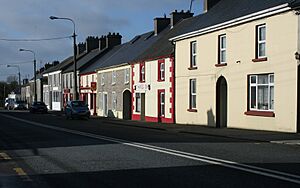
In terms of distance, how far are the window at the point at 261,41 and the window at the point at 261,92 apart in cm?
108

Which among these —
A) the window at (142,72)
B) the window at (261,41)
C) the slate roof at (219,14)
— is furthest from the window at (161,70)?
the window at (261,41)

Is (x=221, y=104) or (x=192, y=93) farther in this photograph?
(x=192, y=93)

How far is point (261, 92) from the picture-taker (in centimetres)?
2483

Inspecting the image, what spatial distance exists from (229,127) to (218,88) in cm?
261

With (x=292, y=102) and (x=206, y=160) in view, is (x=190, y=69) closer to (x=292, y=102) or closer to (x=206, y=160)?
(x=292, y=102)

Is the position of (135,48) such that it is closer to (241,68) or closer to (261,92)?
(241,68)

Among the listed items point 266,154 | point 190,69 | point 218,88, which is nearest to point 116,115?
point 190,69

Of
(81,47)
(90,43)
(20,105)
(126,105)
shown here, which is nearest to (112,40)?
(90,43)

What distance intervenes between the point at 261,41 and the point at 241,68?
213 cm

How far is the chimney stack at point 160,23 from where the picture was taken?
4794cm

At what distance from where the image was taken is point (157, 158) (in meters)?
13.7

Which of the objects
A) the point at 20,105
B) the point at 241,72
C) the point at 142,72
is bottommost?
the point at 20,105

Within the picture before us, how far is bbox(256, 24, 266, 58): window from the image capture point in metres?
24.6

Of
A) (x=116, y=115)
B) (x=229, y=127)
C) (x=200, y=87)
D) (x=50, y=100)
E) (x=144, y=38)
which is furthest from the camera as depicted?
(x=50, y=100)
